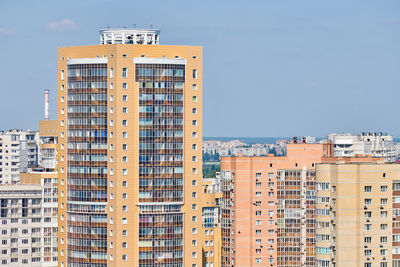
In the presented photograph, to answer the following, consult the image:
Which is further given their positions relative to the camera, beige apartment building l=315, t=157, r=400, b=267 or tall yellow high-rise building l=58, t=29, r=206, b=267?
tall yellow high-rise building l=58, t=29, r=206, b=267

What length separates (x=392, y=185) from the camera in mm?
169125

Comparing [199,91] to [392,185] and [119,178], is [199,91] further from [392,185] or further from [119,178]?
[392,185]

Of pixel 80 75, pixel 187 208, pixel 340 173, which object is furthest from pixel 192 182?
pixel 340 173

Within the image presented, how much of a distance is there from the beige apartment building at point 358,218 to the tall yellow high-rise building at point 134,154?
3034 centimetres

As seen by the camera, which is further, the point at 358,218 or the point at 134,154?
the point at 134,154

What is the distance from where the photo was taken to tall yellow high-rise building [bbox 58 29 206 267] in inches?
7554

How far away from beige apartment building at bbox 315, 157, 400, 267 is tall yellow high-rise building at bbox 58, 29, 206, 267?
30.3 metres

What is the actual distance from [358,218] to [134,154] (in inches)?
1446

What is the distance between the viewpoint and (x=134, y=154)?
192 meters

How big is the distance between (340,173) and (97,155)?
129ft

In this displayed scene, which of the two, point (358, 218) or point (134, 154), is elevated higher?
point (134, 154)

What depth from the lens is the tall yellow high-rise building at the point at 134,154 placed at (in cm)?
19188

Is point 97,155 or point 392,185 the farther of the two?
point 97,155

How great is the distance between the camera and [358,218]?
166m
